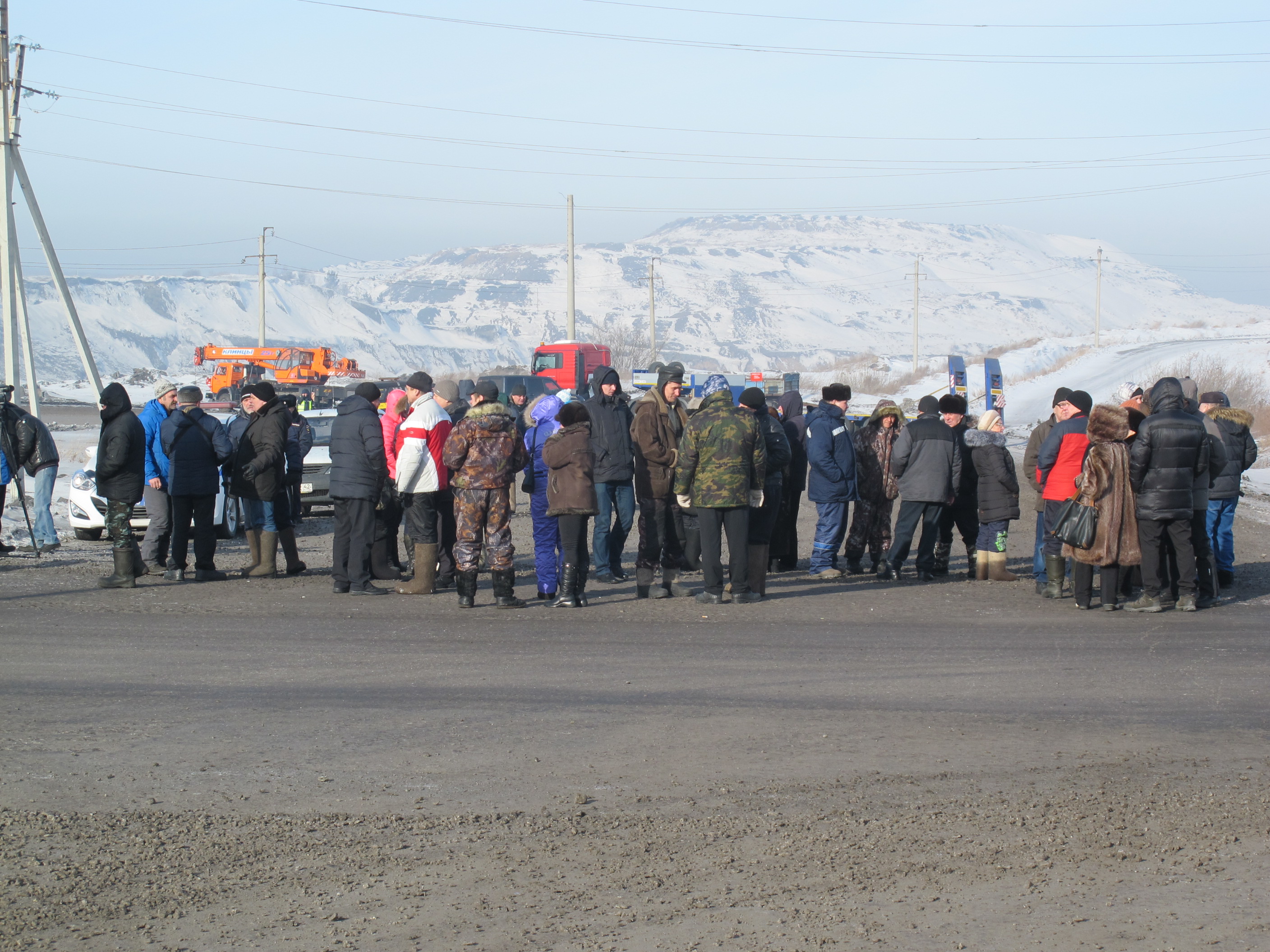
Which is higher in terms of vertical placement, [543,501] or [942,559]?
[543,501]

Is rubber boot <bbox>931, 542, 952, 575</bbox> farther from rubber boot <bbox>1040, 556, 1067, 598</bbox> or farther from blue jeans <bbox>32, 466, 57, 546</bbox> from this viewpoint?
blue jeans <bbox>32, 466, 57, 546</bbox>

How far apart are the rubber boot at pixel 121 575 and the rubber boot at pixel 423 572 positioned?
270 centimetres

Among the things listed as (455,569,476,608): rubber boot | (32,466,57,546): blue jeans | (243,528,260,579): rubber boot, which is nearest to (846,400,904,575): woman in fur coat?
(455,569,476,608): rubber boot

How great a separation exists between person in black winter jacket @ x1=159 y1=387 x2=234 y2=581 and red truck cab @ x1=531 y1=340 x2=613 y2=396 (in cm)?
3460

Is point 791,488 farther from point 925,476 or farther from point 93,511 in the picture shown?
point 93,511

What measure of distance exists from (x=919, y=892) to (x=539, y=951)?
1.43 meters

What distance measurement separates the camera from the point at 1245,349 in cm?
6384

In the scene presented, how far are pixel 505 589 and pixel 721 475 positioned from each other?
86.3 inches

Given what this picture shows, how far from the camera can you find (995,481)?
12.2 meters

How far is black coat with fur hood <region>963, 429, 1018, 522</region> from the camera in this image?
12.2 m

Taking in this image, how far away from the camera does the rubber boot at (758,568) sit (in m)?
11.4

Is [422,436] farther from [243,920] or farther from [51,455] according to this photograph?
[243,920]

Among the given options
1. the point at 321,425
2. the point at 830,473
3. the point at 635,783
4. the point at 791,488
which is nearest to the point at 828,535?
the point at 791,488

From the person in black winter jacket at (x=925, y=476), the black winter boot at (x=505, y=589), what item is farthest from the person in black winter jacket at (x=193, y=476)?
the person in black winter jacket at (x=925, y=476)
